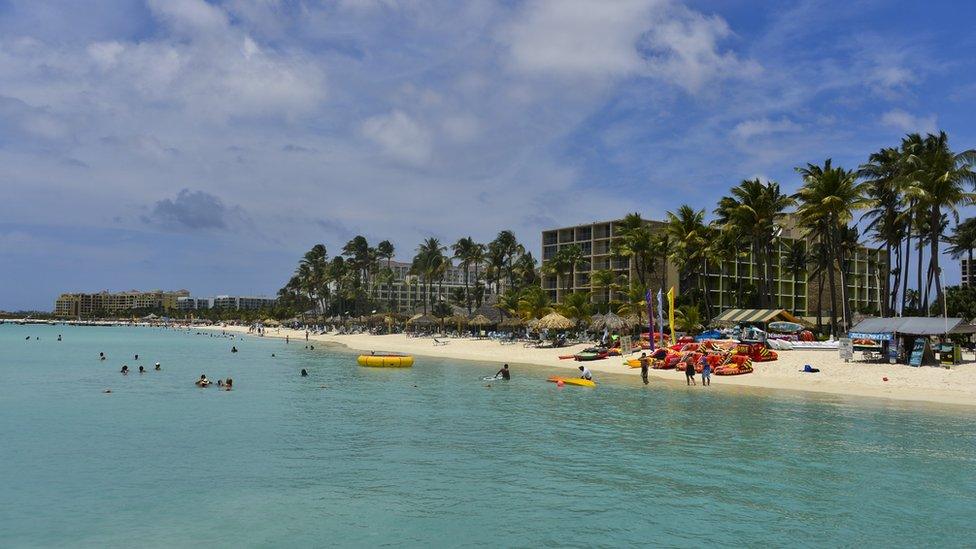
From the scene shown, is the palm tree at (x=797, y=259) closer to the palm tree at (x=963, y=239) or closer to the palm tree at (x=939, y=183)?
the palm tree at (x=963, y=239)

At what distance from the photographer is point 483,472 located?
1622 cm

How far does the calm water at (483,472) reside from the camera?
12188 mm

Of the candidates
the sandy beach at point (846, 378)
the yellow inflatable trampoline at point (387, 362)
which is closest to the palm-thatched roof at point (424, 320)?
the yellow inflatable trampoline at point (387, 362)

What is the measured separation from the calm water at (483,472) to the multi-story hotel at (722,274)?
55.6m

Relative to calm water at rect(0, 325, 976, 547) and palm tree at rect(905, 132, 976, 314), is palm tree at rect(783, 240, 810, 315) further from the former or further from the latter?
calm water at rect(0, 325, 976, 547)

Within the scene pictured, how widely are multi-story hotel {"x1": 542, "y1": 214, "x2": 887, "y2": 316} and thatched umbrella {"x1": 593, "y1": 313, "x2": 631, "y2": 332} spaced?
918 inches

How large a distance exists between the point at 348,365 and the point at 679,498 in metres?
39.0

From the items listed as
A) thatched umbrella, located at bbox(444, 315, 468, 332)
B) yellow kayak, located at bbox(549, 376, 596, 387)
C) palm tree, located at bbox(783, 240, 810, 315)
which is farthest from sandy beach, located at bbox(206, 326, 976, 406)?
palm tree, located at bbox(783, 240, 810, 315)

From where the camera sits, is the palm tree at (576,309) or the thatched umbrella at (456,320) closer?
the palm tree at (576,309)

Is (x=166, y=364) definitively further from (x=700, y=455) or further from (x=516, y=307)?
(x=700, y=455)

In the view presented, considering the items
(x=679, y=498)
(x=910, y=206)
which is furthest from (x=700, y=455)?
(x=910, y=206)

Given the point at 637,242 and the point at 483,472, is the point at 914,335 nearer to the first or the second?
the point at 483,472

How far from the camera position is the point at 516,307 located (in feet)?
240

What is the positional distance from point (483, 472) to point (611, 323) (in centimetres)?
3938
